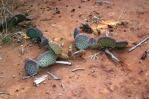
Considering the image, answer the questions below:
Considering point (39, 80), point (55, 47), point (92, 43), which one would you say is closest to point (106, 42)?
point (92, 43)

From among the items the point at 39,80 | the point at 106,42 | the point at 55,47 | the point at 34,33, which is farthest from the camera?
the point at 34,33

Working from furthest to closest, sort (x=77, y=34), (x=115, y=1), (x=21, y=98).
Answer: (x=115, y=1) < (x=77, y=34) < (x=21, y=98)

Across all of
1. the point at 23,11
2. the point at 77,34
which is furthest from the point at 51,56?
the point at 23,11

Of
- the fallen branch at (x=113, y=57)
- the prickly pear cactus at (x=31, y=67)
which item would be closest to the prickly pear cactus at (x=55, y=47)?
the prickly pear cactus at (x=31, y=67)

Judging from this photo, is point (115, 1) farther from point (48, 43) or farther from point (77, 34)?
point (48, 43)

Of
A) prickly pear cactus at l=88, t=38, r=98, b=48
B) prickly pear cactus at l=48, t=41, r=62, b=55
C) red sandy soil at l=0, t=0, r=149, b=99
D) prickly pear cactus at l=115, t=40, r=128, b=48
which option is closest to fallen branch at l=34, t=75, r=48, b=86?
red sandy soil at l=0, t=0, r=149, b=99

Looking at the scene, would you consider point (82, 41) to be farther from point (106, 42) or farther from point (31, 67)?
point (31, 67)
